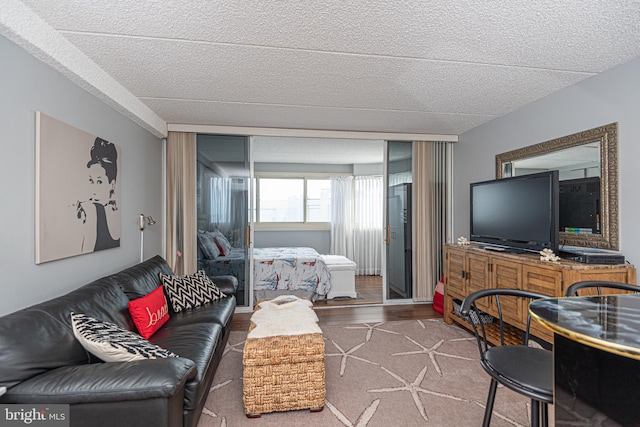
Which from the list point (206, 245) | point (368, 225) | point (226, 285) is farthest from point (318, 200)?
point (226, 285)

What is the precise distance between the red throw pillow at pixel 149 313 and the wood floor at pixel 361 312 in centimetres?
132

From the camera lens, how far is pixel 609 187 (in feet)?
8.57

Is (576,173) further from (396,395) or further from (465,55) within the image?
(396,395)

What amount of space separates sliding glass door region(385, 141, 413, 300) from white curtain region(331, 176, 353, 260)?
229cm

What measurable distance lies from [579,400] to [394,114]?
3.35 meters

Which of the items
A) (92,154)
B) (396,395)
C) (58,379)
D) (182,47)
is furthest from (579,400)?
(92,154)

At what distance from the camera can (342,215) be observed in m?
7.27

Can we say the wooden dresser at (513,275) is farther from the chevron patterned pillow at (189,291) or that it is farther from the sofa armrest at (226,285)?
the chevron patterned pillow at (189,291)

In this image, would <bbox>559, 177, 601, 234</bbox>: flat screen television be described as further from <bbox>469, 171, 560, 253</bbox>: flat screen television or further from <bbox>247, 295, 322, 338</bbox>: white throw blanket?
<bbox>247, 295, 322, 338</bbox>: white throw blanket

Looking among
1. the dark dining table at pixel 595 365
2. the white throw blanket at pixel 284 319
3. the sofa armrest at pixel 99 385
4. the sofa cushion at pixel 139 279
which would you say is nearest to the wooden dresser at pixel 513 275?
the dark dining table at pixel 595 365

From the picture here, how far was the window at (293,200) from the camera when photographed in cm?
720

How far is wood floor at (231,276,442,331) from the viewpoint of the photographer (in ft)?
13.5

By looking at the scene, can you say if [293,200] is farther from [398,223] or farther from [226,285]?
[226,285]

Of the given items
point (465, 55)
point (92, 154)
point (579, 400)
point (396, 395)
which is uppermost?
point (465, 55)
